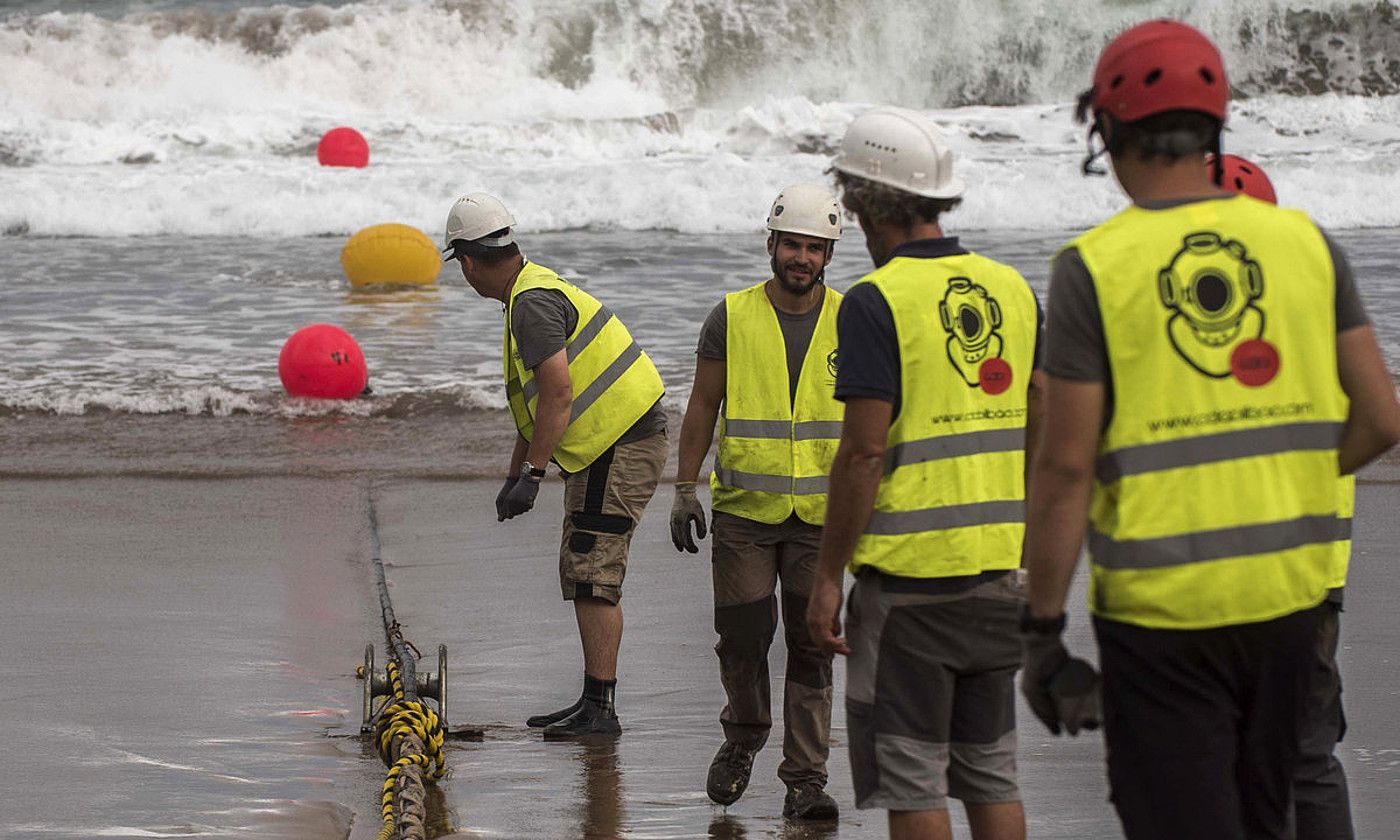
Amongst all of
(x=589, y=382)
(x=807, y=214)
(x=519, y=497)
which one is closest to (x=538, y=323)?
(x=589, y=382)

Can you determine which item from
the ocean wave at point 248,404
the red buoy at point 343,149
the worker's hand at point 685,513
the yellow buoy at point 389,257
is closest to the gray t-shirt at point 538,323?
the worker's hand at point 685,513

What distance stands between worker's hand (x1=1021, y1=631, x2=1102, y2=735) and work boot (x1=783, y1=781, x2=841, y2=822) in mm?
1940

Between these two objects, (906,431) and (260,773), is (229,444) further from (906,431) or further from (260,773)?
(906,431)

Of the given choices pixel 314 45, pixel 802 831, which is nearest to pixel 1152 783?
pixel 802 831

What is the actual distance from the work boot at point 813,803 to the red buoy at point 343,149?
22.9 meters

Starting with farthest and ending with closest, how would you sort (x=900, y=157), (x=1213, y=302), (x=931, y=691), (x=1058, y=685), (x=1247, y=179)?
(x=1247, y=179) < (x=900, y=157) < (x=931, y=691) < (x=1058, y=685) < (x=1213, y=302)

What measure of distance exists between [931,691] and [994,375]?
0.63 metres

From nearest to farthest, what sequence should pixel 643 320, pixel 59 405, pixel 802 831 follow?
1. pixel 802 831
2. pixel 59 405
3. pixel 643 320

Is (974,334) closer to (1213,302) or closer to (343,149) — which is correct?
(1213,302)

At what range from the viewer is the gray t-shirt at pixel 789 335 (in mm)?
4887

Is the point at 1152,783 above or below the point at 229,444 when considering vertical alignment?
above

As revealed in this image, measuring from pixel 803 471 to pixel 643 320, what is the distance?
10167 millimetres

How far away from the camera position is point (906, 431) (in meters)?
3.64

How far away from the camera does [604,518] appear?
5758 mm
